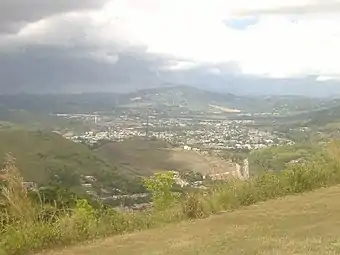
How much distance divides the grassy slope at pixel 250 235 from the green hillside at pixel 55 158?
31198 millimetres

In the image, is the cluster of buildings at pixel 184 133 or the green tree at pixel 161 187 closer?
the green tree at pixel 161 187

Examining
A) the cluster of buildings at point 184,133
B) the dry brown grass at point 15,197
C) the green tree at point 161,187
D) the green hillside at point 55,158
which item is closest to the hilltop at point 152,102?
the cluster of buildings at point 184,133

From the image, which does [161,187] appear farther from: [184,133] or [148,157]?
[184,133]

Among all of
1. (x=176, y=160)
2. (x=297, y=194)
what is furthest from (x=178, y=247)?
(x=176, y=160)

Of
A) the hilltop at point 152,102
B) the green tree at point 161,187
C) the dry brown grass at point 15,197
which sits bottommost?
the hilltop at point 152,102

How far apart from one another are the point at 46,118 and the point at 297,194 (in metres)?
121

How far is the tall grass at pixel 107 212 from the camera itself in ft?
32.2

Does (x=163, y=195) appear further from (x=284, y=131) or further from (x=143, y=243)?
(x=284, y=131)

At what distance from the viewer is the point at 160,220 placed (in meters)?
11.5

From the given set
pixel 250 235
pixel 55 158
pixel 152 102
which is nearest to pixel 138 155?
pixel 55 158

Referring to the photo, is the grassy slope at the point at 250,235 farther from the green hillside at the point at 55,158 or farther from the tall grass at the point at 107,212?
the green hillside at the point at 55,158

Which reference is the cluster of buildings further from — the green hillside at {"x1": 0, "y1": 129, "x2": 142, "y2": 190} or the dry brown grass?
the dry brown grass

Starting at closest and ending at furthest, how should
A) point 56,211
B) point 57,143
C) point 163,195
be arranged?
1. point 56,211
2. point 163,195
3. point 57,143

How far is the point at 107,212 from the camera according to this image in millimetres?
11555
